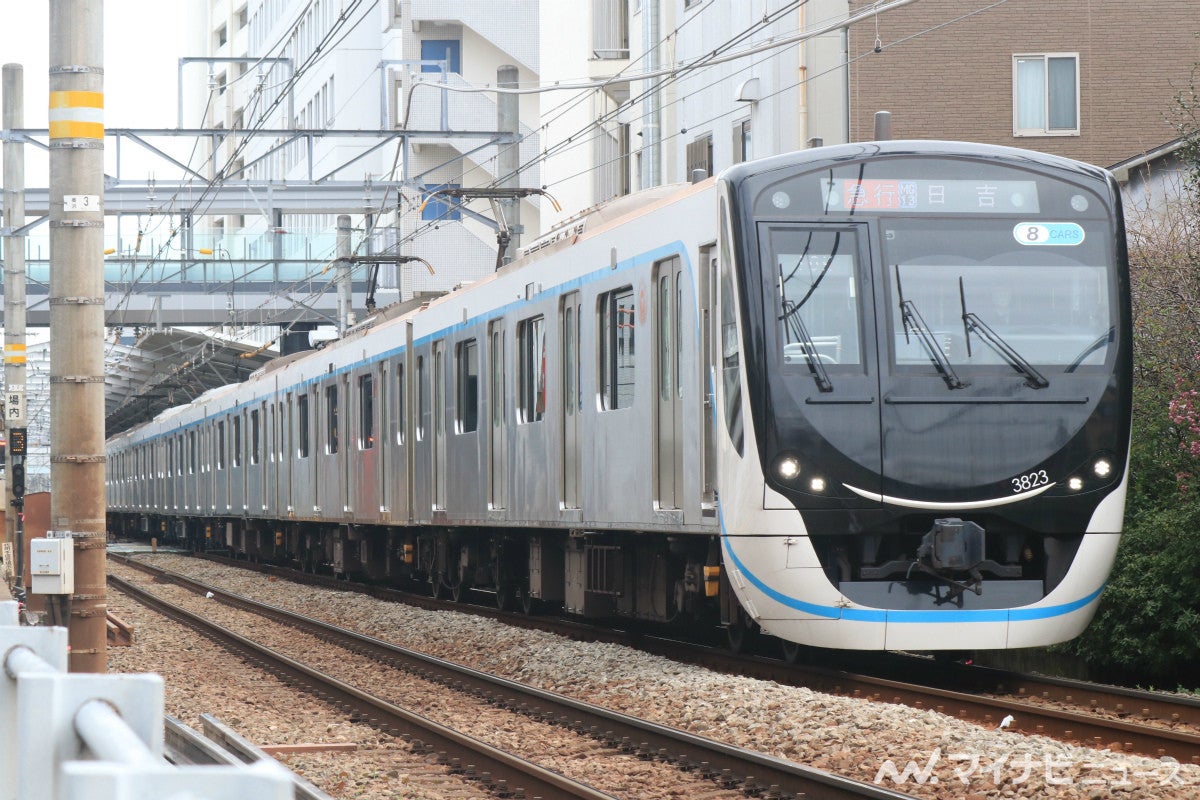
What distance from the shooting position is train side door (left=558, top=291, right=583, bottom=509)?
13.1 meters

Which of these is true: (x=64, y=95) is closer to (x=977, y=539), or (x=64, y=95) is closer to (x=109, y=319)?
(x=977, y=539)

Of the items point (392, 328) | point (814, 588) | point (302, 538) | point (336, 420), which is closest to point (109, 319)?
point (302, 538)

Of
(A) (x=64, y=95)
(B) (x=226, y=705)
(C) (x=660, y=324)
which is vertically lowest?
(B) (x=226, y=705)

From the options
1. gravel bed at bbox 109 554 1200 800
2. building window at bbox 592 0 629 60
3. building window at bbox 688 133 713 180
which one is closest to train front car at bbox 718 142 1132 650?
gravel bed at bbox 109 554 1200 800

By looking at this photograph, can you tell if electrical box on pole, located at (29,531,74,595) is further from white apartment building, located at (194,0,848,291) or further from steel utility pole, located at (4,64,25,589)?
steel utility pole, located at (4,64,25,589)

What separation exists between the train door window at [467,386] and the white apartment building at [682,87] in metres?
2.73

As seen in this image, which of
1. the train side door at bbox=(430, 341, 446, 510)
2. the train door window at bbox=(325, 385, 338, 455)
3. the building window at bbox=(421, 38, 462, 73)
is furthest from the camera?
the building window at bbox=(421, 38, 462, 73)

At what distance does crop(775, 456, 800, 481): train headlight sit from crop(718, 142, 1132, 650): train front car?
1cm

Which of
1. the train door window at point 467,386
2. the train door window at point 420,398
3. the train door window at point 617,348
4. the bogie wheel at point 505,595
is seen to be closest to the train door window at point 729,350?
the train door window at point 617,348

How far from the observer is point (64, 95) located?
9.23 metres

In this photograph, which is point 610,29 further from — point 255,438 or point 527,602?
point 527,602

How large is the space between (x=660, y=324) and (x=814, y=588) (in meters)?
2.47

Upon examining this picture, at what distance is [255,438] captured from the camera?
97.8ft

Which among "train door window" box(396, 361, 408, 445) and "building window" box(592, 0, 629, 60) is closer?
"train door window" box(396, 361, 408, 445)
